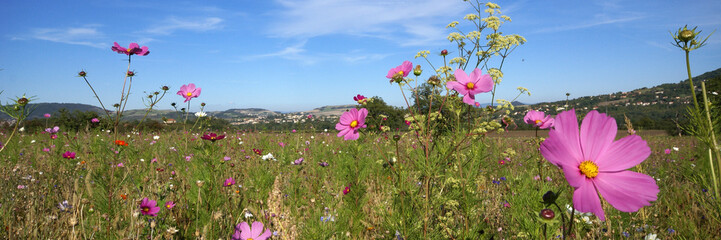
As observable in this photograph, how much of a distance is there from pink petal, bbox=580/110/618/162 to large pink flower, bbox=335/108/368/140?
1.01 m

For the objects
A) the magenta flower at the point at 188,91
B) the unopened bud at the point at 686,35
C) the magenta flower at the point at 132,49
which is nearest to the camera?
the unopened bud at the point at 686,35

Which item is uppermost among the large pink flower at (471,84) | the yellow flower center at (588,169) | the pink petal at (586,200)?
the large pink flower at (471,84)

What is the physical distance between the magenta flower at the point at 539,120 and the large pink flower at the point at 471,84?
0.46 meters

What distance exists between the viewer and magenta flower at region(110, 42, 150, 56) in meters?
2.25

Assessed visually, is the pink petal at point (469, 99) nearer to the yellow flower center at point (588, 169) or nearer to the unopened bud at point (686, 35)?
the unopened bud at point (686, 35)

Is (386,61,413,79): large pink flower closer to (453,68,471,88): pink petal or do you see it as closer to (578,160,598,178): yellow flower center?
(453,68,471,88): pink petal

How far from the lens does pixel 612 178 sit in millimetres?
662

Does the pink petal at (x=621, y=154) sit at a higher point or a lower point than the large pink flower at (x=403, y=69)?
lower

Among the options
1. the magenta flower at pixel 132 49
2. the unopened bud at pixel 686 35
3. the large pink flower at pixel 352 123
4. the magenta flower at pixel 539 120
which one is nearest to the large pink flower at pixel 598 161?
the unopened bud at pixel 686 35


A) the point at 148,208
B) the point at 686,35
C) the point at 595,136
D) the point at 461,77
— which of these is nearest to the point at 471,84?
the point at 461,77

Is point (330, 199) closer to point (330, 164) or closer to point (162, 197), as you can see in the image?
point (162, 197)

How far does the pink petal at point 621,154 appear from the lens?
2.15 feet

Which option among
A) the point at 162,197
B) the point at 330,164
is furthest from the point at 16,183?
the point at 330,164

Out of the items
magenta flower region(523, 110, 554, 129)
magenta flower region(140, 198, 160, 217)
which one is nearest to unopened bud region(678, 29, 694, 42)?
magenta flower region(523, 110, 554, 129)
